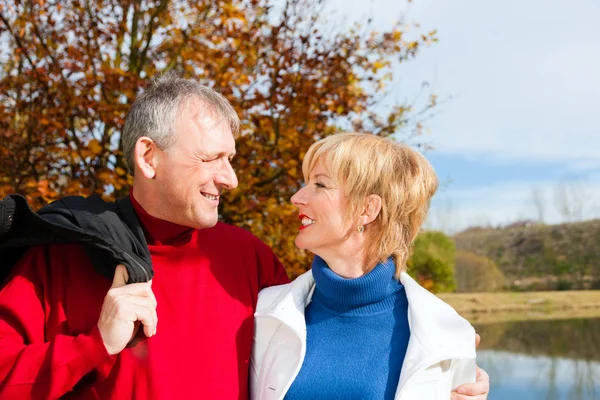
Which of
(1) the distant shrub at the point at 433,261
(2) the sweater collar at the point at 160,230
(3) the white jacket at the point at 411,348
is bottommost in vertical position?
(1) the distant shrub at the point at 433,261

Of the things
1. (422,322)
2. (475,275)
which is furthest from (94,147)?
(475,275)

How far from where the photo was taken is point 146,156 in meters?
2.39

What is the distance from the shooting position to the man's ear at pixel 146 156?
7.79 ft

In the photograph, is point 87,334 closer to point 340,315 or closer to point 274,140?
point 340,315

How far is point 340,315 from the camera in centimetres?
239

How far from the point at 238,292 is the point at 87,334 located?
1.89 feet

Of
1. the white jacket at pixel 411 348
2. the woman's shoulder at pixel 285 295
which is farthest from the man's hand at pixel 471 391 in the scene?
the woman's shoulder at pixel 285 295

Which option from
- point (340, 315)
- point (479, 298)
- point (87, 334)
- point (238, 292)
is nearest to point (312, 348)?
point (340, 315)

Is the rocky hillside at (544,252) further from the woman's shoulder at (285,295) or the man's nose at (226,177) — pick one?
the man's nose at (226,177)

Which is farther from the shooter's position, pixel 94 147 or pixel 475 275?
pixel 475 275

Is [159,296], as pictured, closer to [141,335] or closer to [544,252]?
[141,335]

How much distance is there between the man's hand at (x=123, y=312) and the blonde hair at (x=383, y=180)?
787 mm

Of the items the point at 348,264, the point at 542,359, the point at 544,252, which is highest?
the point at 348,264

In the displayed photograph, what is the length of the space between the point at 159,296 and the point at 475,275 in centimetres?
2818
